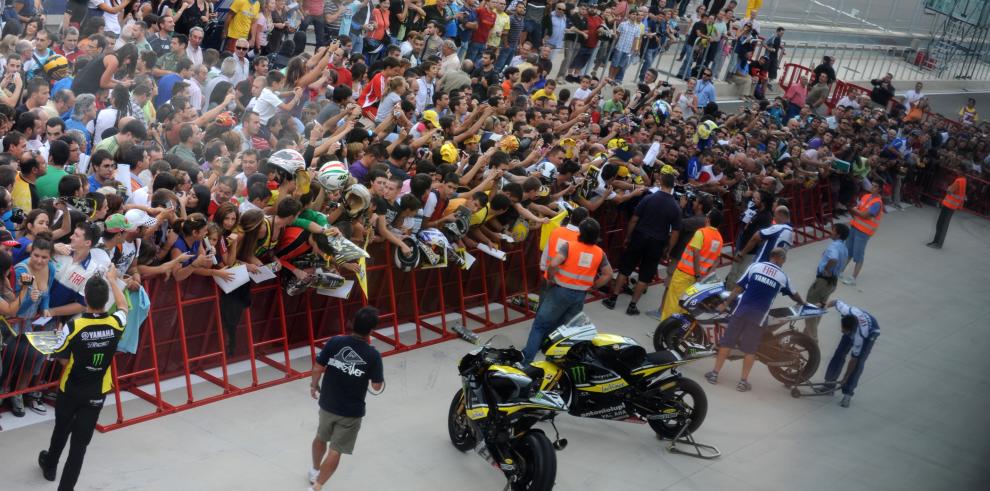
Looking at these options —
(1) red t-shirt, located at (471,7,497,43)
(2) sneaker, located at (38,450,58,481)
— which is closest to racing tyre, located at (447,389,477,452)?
(2) sneaker, located at (38,450,58,481)

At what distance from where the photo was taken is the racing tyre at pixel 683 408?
11.0m

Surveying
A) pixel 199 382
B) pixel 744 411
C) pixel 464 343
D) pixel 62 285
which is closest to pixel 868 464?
pixel 744 411

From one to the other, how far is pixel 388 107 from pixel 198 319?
5.68 m

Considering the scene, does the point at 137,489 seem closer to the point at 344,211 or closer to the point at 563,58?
the point at 344,211

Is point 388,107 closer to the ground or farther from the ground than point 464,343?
farther from the ground

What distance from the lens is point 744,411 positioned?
12688mm

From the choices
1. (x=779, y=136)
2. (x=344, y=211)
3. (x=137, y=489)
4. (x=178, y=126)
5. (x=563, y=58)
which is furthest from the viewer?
(x=563, y=58)

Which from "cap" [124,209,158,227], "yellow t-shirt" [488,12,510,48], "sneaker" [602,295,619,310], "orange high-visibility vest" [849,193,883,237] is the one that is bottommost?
"sneaker" [602,295,619,310]

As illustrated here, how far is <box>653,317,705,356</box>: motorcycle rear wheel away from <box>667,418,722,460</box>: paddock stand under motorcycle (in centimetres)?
231

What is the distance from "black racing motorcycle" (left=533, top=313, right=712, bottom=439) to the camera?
10570 millimetres

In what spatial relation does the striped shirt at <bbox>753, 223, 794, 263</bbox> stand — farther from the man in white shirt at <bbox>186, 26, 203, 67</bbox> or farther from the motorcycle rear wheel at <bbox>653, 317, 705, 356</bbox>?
the man in white shirt at <bbox>186, 26, 203, 67</bbox>

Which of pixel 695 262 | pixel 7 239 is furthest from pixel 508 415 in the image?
pixel 695 262

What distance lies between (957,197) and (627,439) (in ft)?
46.3

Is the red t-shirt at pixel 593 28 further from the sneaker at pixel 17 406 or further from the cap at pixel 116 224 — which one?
the sneaker at pixel 17 406
